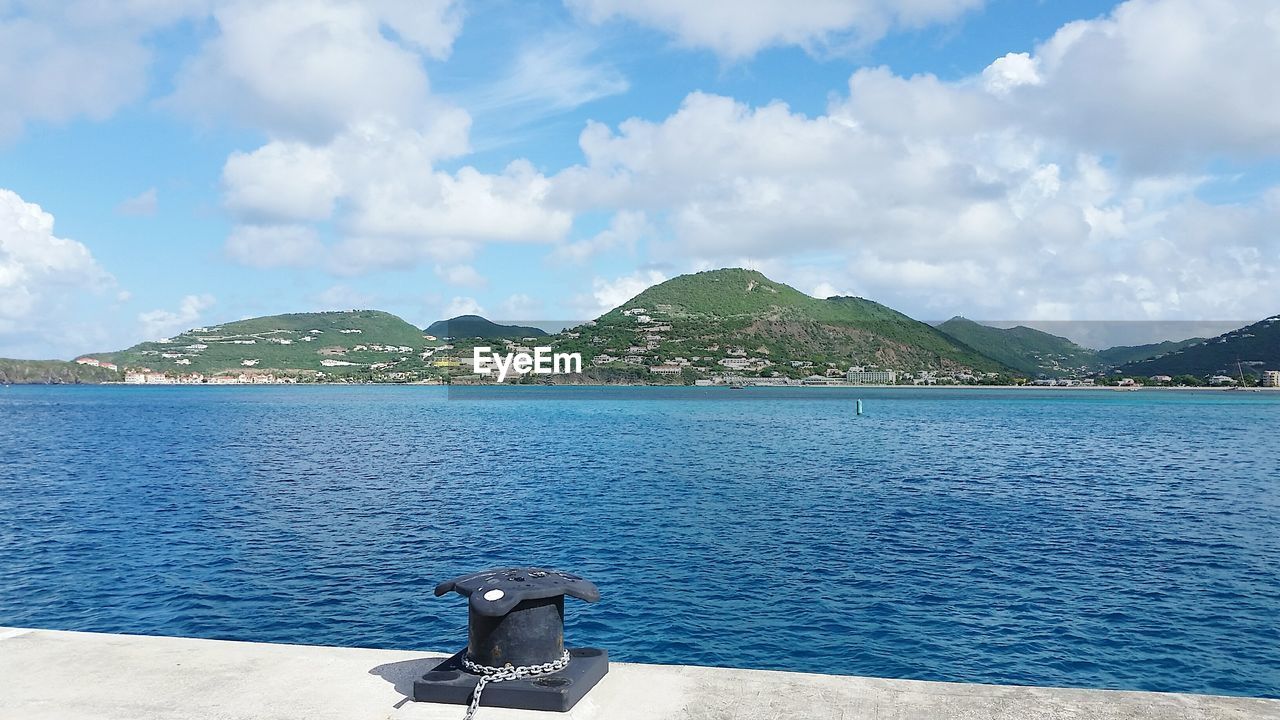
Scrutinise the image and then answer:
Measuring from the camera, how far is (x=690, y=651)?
57.8ft

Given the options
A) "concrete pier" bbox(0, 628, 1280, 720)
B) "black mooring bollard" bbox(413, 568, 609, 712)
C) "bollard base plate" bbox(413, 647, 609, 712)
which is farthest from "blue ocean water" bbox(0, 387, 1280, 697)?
"bollard base plate" bbox(413, 647, 609, 712)

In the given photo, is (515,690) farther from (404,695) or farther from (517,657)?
(404,695)

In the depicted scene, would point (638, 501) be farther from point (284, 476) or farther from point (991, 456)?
point (991, 456)

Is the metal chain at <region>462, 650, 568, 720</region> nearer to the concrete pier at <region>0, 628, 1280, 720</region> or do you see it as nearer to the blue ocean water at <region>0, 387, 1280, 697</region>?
the concrete pier at <region>0, 628, 1280, 720</region>

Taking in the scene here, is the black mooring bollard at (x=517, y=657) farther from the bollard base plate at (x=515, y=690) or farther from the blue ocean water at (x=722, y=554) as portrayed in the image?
the blue ocean water at (x=722, y=554)

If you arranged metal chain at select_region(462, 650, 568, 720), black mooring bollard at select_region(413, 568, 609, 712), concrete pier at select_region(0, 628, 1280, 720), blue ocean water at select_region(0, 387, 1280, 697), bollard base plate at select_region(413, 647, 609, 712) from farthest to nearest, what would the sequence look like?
blue ocean water at select_region(0, 387, 1280, 697) → metal chain at select_region(462, 650, 568, 720) → black mooring bollard at select_region(413, 568, 609, 712) → bollard base plate at select_region(413, 647, 609, 712) → concrete pier at select_region(0, 628, 1280, 720)

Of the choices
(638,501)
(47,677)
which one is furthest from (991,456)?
(47,677)

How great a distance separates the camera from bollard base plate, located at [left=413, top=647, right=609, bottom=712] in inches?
305

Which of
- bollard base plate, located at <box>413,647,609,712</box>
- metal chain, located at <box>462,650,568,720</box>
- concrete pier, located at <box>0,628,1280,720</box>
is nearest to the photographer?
concrete pier, located at <box>0,628,1280,720</box>

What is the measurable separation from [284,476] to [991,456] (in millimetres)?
48213

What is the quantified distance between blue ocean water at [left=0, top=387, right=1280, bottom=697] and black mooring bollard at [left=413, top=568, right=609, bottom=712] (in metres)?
9.14

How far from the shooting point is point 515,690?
783cm

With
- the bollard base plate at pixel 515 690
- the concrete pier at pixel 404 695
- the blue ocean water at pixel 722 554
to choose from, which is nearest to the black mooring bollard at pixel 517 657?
the bollard base plate at pixel 515 690

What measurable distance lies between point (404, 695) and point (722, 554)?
64.1ft
